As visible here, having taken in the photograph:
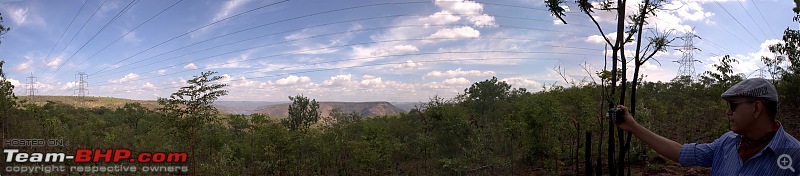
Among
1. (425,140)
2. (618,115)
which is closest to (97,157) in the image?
(425,140)

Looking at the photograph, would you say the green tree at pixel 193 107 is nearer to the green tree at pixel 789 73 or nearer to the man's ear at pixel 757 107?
the man's ear at pixel 757 107

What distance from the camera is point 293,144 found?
12.1 m

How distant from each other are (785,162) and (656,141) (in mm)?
503

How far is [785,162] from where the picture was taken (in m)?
1.25

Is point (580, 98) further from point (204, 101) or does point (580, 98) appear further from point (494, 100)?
point (494, 100)

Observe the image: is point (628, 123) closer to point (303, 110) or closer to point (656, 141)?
point (656, 141)

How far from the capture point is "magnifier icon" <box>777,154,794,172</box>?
124 cm

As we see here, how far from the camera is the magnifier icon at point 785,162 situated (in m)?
1.24

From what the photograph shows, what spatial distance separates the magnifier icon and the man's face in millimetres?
140

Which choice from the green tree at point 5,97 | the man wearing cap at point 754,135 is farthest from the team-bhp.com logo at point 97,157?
the man wearing cap at point 754,135

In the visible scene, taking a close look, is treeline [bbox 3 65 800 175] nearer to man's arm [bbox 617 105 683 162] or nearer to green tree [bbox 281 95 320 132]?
man's arm [bbox 617 105 683 162]

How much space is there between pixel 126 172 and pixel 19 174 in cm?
288

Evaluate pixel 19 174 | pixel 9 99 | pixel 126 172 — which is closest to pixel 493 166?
pixel 126 172

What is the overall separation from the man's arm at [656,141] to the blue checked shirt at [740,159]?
0.03m
